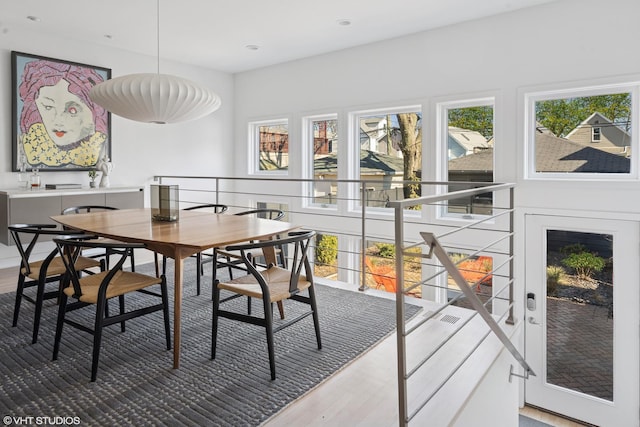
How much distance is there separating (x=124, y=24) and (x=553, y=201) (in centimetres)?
465

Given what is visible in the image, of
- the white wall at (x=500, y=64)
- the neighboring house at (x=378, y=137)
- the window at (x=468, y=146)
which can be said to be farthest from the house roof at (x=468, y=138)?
the neighboring house at (x=378, y=137)

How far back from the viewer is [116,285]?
7.58ft

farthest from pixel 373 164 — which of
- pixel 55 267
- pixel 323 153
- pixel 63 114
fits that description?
pixel 55 267

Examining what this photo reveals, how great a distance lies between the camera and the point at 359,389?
6.84 feet

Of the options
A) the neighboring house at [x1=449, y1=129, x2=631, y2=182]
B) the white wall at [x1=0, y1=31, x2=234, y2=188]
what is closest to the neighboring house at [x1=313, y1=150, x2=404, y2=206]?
the neighboring house at [x1=449, y1=129, x2=631, y2=182]

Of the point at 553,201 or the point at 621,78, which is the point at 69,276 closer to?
the point at 553,201

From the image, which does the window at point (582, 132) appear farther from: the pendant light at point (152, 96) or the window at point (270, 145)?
the window at point (270, 145)

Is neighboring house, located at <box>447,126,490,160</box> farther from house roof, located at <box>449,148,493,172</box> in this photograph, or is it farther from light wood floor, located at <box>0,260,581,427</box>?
light wood floor, located at <box>0,260,581,427</box>

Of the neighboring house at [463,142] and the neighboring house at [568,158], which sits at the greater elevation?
the neighboring house at [463,142]

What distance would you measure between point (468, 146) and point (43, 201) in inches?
174

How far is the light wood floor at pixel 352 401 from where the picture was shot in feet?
6.03

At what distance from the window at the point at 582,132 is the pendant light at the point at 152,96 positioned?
10.4 feet

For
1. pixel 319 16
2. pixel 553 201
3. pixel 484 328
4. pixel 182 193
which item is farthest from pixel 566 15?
pixel 182 193

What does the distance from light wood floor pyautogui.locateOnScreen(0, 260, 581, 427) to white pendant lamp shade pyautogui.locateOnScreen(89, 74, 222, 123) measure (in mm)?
2010
